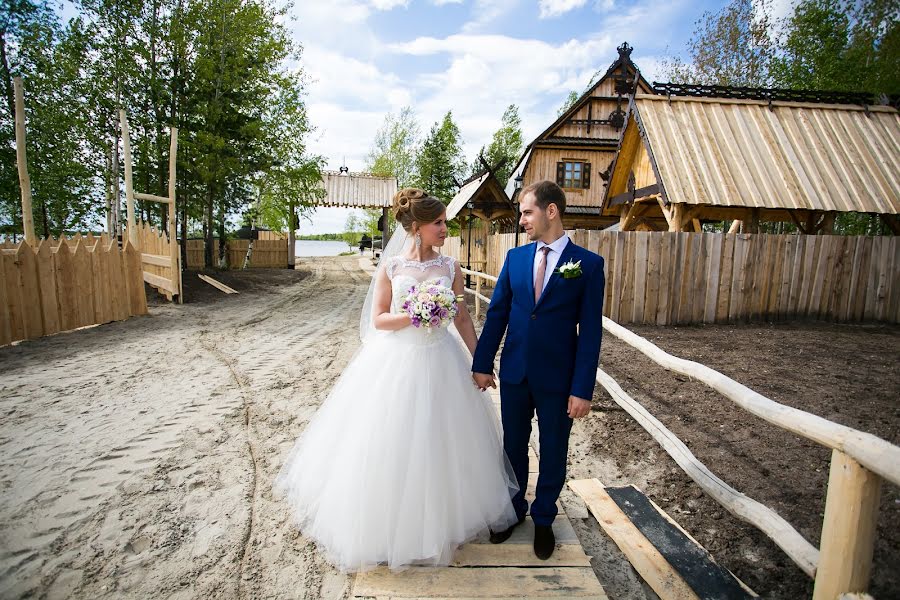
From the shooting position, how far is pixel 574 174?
20922mm

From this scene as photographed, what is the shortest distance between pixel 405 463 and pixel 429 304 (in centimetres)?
88

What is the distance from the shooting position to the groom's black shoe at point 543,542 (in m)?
2.43

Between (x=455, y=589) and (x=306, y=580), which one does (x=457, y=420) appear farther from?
(x=306, y=580)

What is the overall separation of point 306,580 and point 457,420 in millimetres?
1212

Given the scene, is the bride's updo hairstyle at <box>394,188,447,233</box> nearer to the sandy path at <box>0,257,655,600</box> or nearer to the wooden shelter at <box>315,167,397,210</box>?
the sandy path at <box>0,257,655,600</box>

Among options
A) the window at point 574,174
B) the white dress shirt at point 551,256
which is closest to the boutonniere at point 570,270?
the white dress shirt at point 551,256

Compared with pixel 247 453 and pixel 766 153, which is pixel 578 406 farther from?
pixel 766 153

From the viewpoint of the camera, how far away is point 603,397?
17.9 feet

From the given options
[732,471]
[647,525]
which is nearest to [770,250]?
[732,471]

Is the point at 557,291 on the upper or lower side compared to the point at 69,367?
upper

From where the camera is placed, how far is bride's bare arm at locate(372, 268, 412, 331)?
8.59 ft

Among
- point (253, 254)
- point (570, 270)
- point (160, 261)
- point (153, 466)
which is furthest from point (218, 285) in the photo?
point (570, 270)

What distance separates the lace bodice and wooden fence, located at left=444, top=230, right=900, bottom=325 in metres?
5.78

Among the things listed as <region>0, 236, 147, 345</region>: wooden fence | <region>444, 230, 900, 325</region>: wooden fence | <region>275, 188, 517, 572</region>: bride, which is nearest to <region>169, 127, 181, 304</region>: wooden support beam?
<region>0, 236, 147, 345</region>: wooden fence
